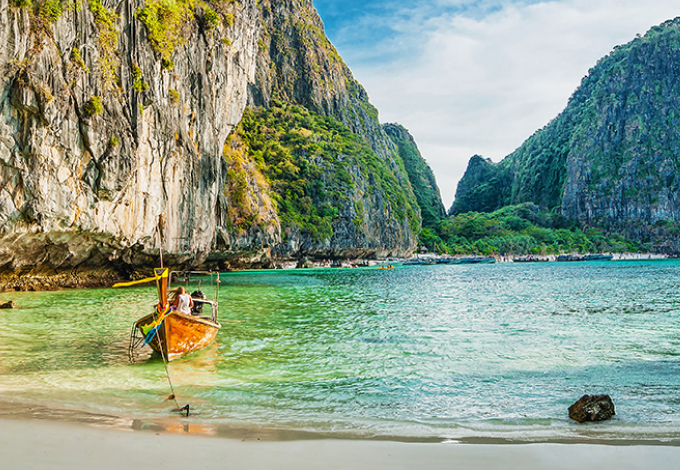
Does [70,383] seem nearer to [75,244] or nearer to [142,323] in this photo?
[142,323]

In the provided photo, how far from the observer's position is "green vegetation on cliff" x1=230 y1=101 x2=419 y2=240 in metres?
71.2

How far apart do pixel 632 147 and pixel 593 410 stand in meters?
170

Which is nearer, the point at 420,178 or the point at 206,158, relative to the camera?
the point at 206,158

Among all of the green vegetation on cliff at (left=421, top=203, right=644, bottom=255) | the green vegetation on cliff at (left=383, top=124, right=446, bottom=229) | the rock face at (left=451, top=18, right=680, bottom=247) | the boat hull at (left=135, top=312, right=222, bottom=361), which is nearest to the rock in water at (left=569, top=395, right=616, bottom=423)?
the boat hull at (left=135, top=312, right=222, bottom=361)

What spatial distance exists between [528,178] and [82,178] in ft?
629

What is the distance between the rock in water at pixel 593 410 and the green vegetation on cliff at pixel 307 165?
58195 mm

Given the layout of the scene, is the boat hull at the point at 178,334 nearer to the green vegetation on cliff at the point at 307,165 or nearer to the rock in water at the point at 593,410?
the rock in water at the point at 593,410

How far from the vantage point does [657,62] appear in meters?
150

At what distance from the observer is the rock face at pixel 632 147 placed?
13625 cm

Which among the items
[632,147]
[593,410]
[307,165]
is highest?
[632,147]

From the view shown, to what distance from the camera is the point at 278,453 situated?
181 inches

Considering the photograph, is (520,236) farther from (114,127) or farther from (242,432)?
(242,432)

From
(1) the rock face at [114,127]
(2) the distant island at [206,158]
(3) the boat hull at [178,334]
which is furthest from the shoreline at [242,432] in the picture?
(2) the distant island at [206,158]

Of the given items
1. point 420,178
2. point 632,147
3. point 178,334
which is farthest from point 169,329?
point 420,178
